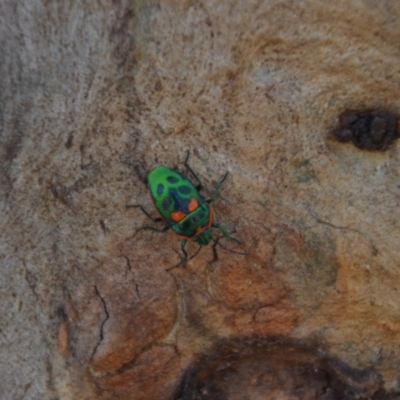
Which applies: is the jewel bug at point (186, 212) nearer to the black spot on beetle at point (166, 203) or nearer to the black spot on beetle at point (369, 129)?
the black spot on beetle at point (166, 203)

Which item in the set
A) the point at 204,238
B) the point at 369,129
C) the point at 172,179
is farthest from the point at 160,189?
the point at 369,129

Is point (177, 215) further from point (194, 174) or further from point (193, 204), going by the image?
point (194, 174)

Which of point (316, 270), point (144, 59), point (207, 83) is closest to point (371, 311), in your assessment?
point (316, 270)

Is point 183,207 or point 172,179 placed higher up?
point 172,179

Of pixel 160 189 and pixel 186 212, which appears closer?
pixel 160 189

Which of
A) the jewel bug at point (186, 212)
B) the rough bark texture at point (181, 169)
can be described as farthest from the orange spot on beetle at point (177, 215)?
the rough bark texture at point (181, 169)

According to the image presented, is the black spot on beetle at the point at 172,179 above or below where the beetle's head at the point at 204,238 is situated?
above

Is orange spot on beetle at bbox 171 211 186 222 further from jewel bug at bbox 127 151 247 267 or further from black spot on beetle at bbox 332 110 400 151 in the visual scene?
black spot on beetle at bbox 332 110 400 151
